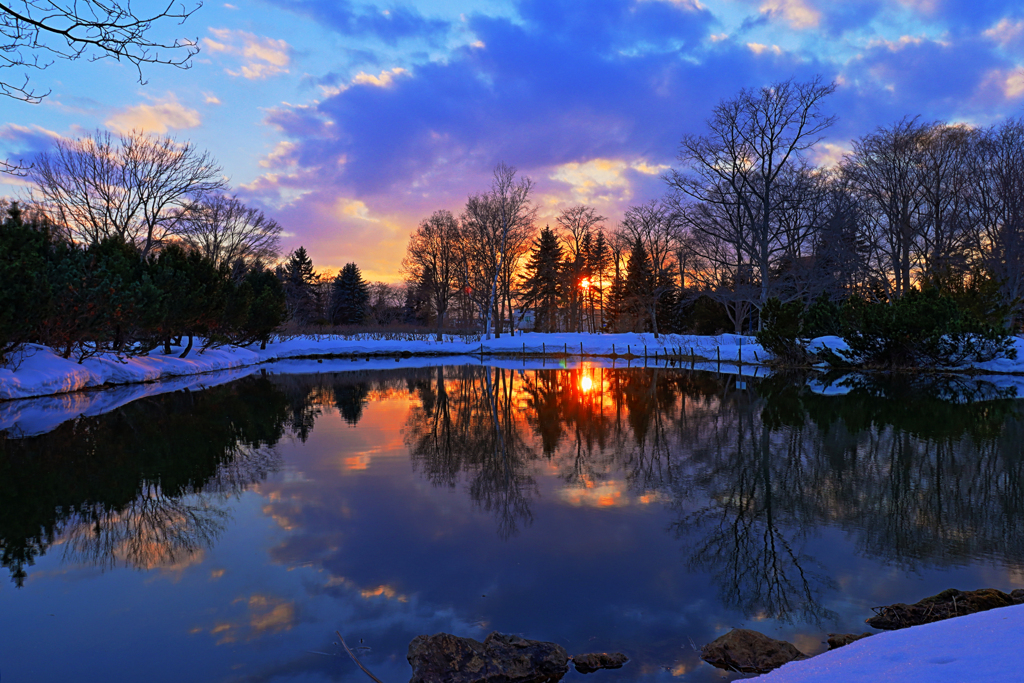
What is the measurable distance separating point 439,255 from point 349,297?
1595 cm

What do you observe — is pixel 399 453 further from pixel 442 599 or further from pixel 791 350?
pixel 791 350

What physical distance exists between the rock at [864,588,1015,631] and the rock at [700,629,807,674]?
805 millimetres

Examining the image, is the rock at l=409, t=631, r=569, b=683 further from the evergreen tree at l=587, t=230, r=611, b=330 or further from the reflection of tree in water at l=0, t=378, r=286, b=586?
the evergreen tree at l=587, t=230, r=611, b=330

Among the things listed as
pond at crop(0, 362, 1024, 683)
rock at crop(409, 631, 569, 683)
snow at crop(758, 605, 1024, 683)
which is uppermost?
snow at crop(758, 605, 1024, 683)

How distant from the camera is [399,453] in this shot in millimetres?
10070

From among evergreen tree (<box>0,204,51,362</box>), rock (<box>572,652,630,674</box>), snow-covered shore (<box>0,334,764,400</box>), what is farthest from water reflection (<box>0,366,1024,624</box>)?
snow-covered shore (<box>0,334,764,400</box>)

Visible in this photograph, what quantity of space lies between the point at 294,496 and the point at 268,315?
1308 inches

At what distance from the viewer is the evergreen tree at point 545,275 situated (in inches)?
→ 2827

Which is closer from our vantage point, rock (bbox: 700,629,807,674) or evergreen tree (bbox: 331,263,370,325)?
rock (bbox: 700,629,807,674)

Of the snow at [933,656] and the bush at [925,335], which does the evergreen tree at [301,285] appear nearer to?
the bush at [925,335]

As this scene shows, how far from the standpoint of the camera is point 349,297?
253 ft

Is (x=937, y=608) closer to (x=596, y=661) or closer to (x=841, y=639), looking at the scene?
(x=841, y=639)

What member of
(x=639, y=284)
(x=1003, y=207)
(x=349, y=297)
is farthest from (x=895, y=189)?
(x=349, y=297)

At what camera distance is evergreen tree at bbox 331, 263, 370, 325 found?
252 feet
